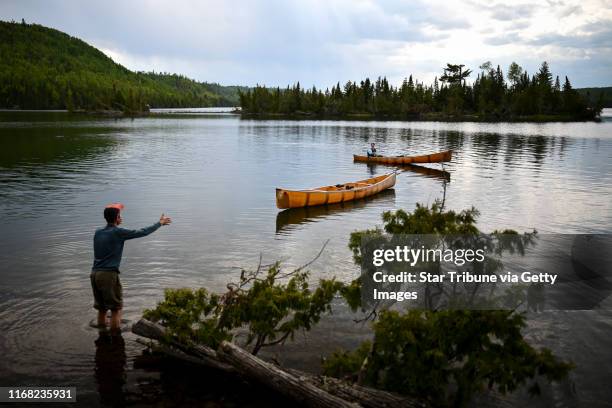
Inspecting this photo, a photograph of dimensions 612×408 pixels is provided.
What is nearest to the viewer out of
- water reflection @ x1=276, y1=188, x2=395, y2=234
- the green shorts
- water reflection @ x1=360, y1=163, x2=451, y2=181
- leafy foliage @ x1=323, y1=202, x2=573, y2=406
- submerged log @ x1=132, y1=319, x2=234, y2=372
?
leafy foliage @ x1=323, y1=202, x2=573, y2=406

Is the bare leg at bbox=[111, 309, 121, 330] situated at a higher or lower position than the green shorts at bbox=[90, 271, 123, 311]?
lower

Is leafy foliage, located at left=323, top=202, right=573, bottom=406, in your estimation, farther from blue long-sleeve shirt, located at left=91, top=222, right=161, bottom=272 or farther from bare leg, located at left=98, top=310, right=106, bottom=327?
bare leg, located at left=98, top=310, right=106, bottom=327

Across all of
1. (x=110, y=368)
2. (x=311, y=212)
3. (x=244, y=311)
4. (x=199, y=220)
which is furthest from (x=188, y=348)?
(x=311, y=212)

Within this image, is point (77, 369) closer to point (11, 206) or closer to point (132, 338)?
point (132, 338)

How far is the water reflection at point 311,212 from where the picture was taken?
89.2 ft

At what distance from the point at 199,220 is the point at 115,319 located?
14.7 m

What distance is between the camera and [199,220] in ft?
87.9

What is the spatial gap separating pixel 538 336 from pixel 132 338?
33.6ft

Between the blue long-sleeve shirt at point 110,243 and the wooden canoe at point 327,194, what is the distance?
58.3 ft

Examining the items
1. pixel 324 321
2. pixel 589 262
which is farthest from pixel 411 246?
pixel 589 262

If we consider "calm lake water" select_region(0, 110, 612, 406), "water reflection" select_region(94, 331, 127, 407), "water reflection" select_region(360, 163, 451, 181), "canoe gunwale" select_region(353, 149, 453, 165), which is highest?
"canoe gunwale" select_region(353, 149, 453, 165)

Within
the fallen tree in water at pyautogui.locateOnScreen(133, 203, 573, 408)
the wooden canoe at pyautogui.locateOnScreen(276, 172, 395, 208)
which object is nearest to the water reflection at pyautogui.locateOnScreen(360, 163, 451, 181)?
the wooden canoe at pyautogui.locateOnScreen(276, 172, 395, 208)

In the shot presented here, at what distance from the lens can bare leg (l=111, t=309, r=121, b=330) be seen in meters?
12.2

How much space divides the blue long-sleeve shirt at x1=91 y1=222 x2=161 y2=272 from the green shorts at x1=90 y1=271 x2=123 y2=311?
0.51ft
